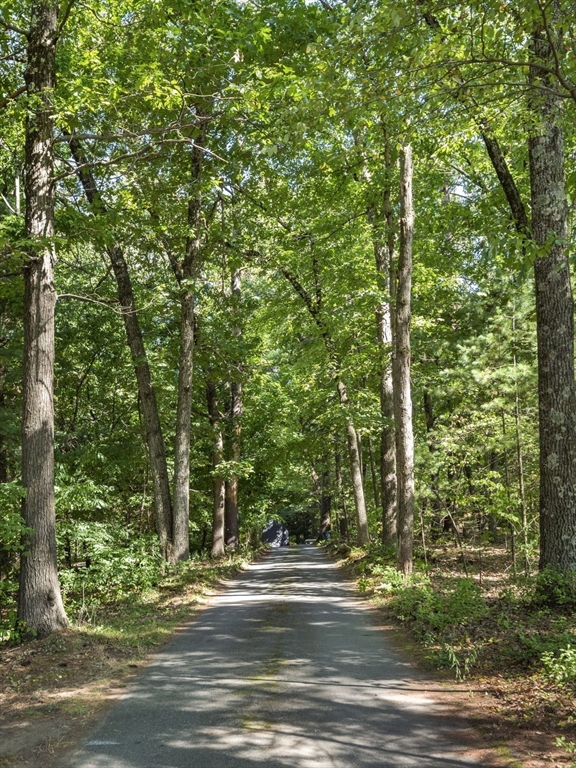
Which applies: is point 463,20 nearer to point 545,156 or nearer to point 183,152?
point 545,156

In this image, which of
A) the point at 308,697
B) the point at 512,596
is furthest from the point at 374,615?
the point at 308,697

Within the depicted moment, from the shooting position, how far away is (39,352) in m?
8.62

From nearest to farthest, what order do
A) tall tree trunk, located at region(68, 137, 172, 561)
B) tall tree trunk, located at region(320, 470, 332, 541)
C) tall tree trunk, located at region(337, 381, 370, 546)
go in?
tall tree trunk, located at region(68, 137, 172, 561) → tall tree trunk, located at region(337, 381, 370, 546) → tall tree trunk, located at region(320, 470, 332, 541)

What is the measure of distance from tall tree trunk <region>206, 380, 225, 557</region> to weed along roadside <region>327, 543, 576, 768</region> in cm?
1049

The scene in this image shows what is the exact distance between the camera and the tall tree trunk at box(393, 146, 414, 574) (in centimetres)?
1152

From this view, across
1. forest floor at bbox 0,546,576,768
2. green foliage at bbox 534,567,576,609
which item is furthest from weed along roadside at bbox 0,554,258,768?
green foliage at bbox 534,567,576,609

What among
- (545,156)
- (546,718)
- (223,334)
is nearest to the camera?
(546,718)

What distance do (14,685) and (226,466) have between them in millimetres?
13140

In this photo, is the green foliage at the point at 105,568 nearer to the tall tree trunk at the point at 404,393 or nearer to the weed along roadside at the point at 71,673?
the weed along roadside at the point at 71,673

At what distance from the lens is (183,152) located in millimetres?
13688

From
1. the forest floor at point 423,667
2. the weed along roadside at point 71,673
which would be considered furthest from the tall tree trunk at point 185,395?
the forest floor at point 423,667

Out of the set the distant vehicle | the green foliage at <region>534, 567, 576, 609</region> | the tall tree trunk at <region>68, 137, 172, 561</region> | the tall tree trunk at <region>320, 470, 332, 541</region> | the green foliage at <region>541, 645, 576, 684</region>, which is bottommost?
the distant vehicle

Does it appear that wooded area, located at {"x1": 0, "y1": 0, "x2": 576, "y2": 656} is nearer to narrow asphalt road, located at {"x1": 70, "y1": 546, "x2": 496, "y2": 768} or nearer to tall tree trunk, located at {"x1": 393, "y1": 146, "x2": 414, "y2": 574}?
tall tree trunk, located at {"x1": 393, "y1": 146, "x2": 414, "y2": 574}

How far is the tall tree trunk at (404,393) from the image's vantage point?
11516 millimetres
